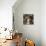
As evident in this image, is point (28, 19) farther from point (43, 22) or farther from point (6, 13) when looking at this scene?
point (6, 13)

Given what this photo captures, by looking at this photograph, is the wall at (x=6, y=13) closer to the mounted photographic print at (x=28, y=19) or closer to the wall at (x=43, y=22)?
the mounted photographic print at (x=28, y=19)

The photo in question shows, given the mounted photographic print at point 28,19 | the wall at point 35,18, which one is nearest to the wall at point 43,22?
the wall at point 35,18

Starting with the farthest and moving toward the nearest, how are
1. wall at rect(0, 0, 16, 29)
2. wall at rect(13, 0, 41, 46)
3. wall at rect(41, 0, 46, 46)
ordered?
1. wall at rect(13, 0, 41, 46)
2. wall at rect(41, 0, 46, 46)
3. wall at rect(0, 0, 16, 29)

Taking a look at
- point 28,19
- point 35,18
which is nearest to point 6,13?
point 28,19

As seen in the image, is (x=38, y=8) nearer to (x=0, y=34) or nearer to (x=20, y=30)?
(x=20, y=30)

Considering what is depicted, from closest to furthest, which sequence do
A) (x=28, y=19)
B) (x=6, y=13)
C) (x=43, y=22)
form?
(x=6, y=13) < (x=43, y=22) < (x=28, y=19)

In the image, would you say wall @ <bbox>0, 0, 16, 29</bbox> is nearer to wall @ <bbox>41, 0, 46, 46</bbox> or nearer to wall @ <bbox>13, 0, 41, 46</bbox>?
wall @ <bbox>13, 0, 41, 46</bbox>

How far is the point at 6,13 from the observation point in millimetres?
4824

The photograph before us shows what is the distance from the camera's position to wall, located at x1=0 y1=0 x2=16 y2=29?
4.79 metres

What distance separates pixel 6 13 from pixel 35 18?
5.72 ft

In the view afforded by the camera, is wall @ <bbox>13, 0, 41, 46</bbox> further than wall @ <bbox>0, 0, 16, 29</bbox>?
Yes

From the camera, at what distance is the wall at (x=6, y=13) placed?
479cm

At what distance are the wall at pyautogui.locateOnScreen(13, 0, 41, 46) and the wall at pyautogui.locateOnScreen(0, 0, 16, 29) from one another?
44.6 inches

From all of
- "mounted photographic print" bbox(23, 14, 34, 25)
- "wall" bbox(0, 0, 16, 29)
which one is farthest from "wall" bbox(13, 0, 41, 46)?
"wall" bbox(0, 0, 16, 29)
